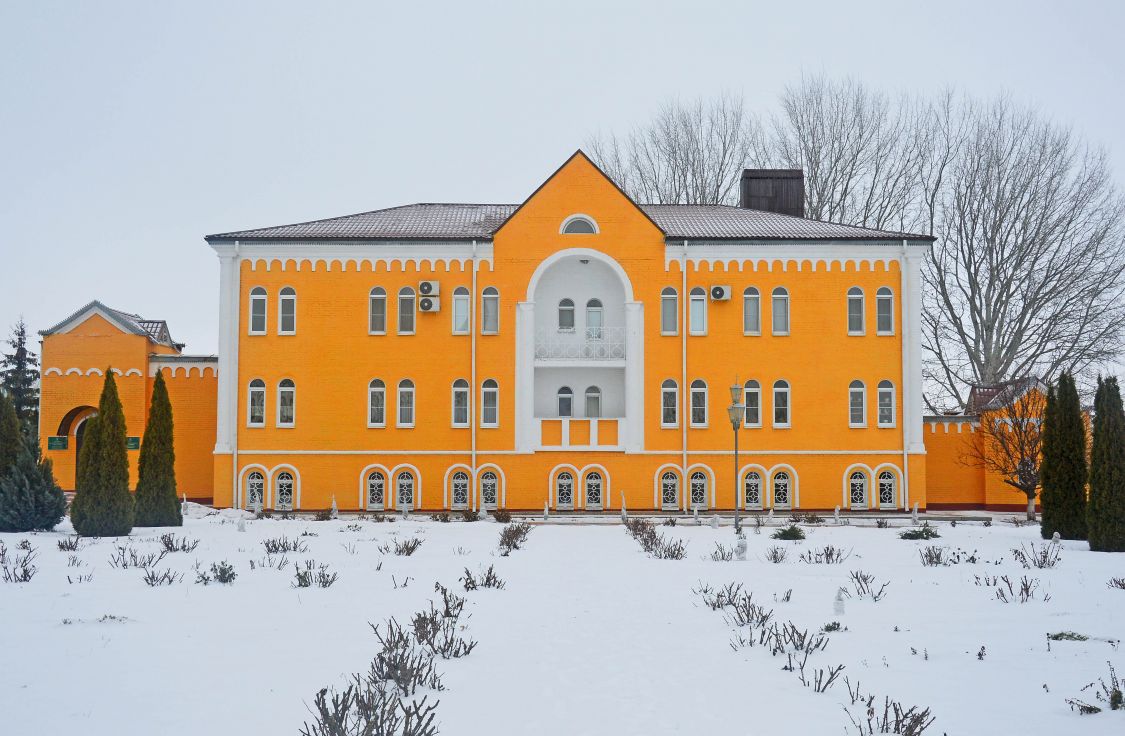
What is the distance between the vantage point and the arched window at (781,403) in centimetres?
2936

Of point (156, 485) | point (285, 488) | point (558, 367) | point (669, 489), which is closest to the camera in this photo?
point (156, 485)

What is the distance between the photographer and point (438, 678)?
6520mm

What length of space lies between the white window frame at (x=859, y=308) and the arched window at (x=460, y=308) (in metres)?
11.7

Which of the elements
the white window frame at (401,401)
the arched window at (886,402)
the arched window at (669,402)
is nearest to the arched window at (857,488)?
the arched window at (886,402)

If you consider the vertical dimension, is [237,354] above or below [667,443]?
above

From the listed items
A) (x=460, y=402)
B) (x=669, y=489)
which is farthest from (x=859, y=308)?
(x=460, y=402)

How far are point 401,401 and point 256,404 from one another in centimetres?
441

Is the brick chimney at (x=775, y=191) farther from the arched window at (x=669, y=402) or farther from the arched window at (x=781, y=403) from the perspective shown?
the arched window at (x=669, y=402)

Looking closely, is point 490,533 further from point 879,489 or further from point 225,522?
point 879,489

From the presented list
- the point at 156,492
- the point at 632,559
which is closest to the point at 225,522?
the point at 156,492

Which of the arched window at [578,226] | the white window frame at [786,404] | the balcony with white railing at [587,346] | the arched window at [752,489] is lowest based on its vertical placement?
the arched window at [752,489]

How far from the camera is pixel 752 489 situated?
96.1 feet

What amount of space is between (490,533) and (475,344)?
10372mm

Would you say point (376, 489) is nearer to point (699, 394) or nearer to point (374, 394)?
point (374, 394)
